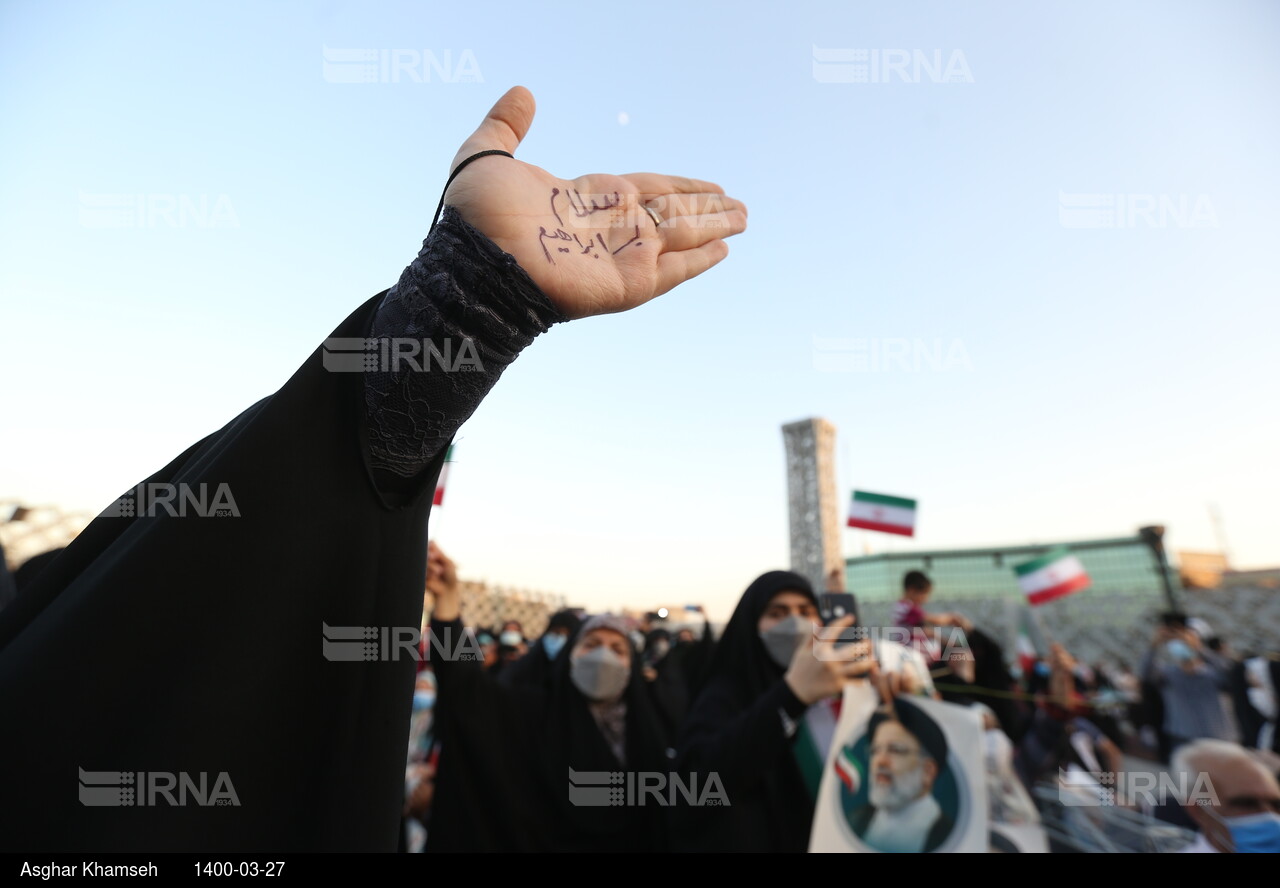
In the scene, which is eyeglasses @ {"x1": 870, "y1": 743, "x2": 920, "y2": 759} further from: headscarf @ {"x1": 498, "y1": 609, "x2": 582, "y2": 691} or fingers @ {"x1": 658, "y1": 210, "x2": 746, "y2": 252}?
fingers @ {"x1": 658, "y1": 210, "x2": 746, "y2": 252}

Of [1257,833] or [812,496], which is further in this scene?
[812,496]

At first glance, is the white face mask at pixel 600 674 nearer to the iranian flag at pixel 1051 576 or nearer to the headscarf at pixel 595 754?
the headscarf at pixel 595 754

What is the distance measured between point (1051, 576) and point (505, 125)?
6.35m

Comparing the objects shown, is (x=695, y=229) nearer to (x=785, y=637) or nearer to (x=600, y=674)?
(x=785, y=637)

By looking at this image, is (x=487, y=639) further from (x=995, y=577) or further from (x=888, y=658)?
(x=995, y=577)

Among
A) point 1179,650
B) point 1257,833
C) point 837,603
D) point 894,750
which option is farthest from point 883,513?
point 894,750

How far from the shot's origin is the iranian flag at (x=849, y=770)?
7.33 ft

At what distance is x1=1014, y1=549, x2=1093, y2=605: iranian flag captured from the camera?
563cm

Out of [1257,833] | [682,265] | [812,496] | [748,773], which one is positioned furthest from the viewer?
[812,496]

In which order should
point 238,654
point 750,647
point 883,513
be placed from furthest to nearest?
point 883,513 < point 750,647 < point 238,654

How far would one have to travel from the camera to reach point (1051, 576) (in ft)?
18.9

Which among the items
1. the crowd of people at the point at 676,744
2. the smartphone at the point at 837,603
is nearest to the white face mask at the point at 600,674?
the crowd of people at the point at 676,744

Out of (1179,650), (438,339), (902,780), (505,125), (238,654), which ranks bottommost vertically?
(1179,650)

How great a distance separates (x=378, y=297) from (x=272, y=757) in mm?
437
